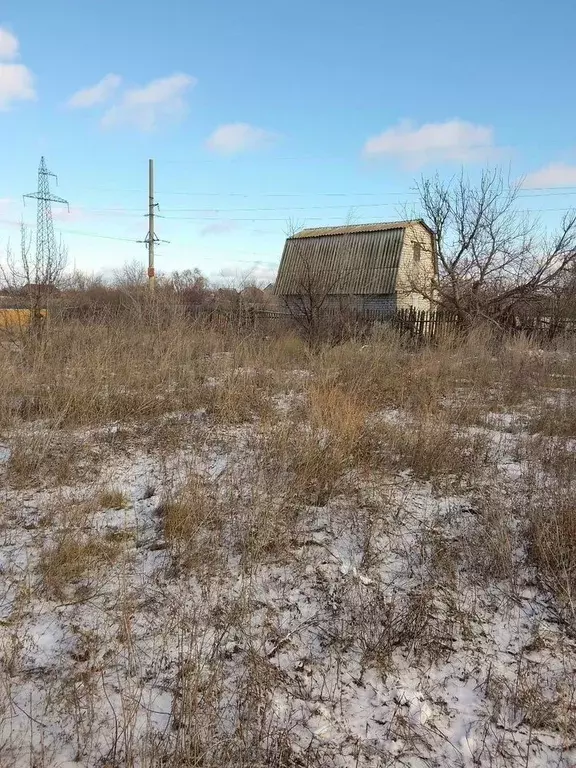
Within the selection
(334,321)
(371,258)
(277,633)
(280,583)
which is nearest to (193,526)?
(280,583)

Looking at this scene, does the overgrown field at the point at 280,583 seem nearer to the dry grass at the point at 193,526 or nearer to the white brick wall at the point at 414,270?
the dry grass at the point at 193,526

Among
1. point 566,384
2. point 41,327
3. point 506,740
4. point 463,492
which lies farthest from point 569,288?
point 506,740

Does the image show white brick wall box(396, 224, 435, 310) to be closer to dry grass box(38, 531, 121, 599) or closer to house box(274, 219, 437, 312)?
house box(274, 219, 437, 312)

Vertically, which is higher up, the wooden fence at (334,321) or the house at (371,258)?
the house at (371,258)

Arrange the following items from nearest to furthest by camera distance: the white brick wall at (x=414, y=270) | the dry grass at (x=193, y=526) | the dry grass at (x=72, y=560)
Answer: the dry grass at (x=72, y=560)
the dry grass at (x=193, y=526)
the white brick wall at (x=414, y=270)

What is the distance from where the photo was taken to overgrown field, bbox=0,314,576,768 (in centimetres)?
167

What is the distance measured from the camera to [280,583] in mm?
2479

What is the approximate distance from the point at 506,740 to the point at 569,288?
1505cm

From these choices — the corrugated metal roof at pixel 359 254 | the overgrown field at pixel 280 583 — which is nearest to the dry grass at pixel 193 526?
the overgrown field at pixel 280 583

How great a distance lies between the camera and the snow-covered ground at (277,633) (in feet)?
5.36

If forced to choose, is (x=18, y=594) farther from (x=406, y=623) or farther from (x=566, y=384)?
(x=566, y=384)

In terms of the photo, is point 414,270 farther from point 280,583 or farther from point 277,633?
point 277,633

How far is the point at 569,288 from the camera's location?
1397 centimetres

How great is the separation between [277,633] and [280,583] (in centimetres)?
35
